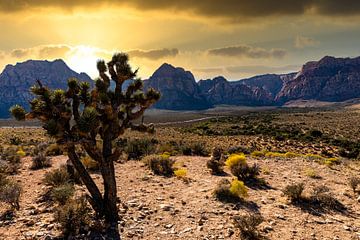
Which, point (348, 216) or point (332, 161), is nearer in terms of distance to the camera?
point (348, 216)

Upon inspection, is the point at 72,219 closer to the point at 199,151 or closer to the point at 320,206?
the point at 320,206

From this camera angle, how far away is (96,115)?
1001 cm

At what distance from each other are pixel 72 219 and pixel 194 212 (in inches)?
165

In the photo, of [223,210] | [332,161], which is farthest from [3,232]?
[332,161]

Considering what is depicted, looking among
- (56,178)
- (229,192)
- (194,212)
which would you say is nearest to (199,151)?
(229,192)

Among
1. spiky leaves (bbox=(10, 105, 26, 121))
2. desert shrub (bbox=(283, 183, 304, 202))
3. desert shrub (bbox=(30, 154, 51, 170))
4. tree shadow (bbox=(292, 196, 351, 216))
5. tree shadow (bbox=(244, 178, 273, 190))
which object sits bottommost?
tree shadow (bbox=(292, 196, 351, 216))

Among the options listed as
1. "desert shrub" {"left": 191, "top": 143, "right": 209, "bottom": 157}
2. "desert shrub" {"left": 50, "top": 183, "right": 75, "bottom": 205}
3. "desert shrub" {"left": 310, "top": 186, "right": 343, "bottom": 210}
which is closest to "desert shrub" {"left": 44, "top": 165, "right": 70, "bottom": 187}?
"desert shrub" {"left": 50, "top": 183, "right": 75, "bottom": 205}

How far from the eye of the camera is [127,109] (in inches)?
456

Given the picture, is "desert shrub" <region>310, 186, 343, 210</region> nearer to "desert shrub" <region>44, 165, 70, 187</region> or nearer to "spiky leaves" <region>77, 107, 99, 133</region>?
"spiky leaves" <region>77, 107, 99, 133</region>

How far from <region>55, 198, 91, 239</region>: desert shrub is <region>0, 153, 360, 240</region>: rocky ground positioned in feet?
1.14

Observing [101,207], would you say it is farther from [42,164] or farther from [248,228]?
[42,164]

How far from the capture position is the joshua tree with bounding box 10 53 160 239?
9.81m

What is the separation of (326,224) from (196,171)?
28.3ft

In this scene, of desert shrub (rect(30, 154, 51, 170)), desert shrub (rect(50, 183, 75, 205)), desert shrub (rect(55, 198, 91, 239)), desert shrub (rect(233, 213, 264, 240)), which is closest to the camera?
desert shrub (rect(55, 198, 91, 239))
